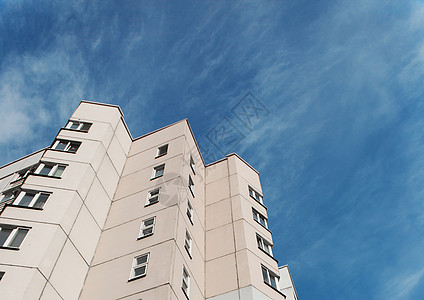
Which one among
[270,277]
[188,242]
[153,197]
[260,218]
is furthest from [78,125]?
[270,277]

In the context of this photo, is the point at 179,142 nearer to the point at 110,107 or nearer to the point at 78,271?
the point at 110,107

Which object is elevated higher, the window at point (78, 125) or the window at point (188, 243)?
the window at point (78, 125)

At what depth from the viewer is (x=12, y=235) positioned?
21891mm

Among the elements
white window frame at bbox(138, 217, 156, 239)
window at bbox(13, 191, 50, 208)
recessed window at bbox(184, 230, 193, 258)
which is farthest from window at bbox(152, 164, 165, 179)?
window at bbox(13, 191, 50, 208)

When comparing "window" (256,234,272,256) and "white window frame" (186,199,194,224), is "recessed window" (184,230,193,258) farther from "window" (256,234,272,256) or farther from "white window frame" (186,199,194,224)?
"window" (256,234,272,256)

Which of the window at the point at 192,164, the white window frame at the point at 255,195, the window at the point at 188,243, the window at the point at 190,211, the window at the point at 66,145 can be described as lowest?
the window at the point at 188,243

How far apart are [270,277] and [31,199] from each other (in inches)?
683

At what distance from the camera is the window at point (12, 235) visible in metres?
21.3

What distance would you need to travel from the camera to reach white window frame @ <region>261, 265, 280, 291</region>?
27031 mm

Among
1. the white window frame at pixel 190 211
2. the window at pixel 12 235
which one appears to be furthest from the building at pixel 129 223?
the white window frame at pixel 190 211

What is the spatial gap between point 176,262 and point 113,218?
751cm

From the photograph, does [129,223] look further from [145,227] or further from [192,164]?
[192,164]

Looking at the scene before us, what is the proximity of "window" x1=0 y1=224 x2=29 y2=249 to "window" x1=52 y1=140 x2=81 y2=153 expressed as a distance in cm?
863

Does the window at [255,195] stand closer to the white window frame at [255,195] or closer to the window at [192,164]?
the white window frame at [255,195]
